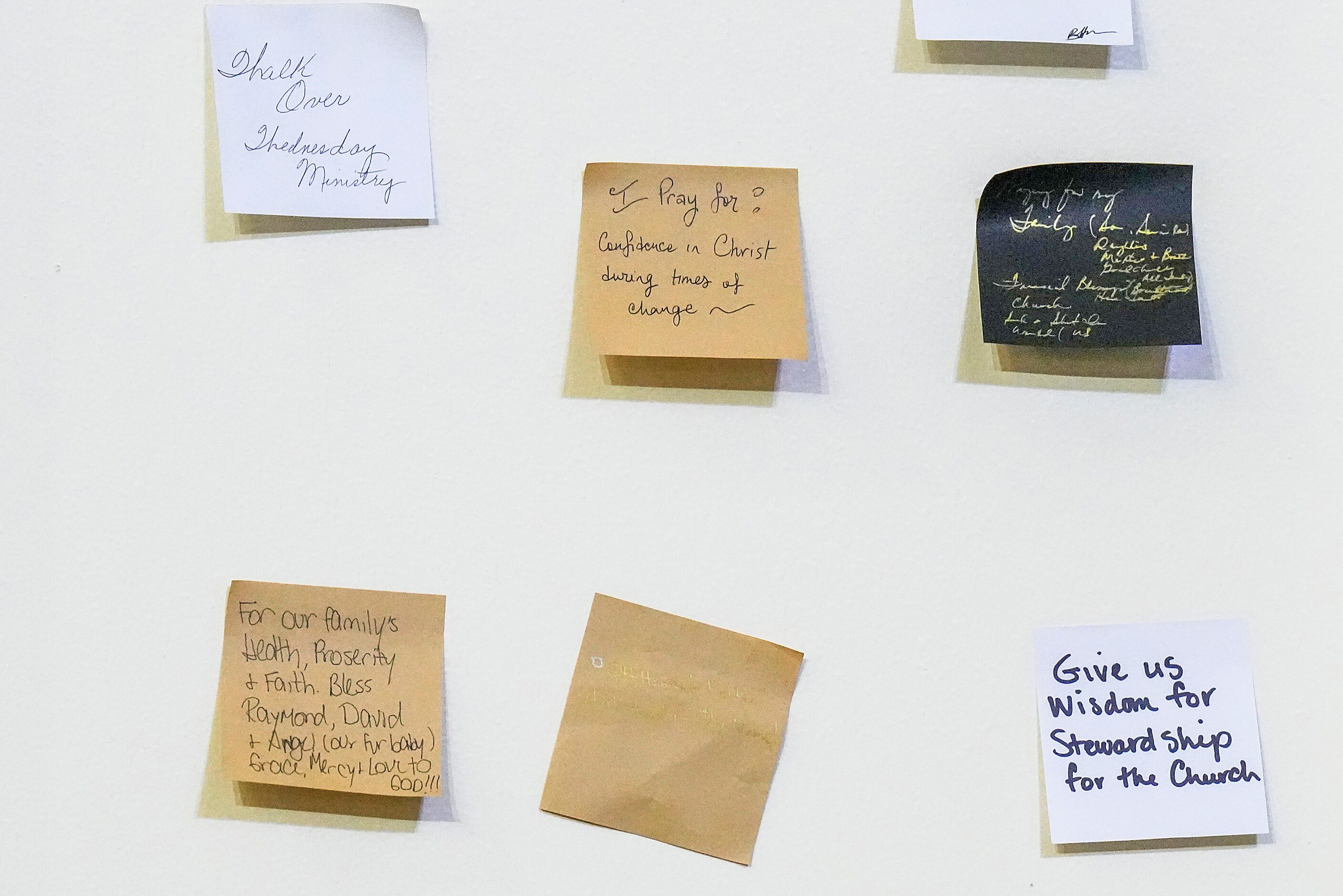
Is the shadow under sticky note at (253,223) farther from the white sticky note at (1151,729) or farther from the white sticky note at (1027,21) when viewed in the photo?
the white sticky note at (1151,729)

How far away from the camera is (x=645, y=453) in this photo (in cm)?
63

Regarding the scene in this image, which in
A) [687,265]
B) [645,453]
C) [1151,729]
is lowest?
[1151,729]

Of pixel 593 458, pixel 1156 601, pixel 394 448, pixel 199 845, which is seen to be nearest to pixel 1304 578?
pixel 1156 601

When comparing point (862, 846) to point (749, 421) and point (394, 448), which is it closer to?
point (749, 421)

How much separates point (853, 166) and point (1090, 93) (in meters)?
0.15

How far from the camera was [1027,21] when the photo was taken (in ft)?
2.01

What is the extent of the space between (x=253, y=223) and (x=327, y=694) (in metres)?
0.29

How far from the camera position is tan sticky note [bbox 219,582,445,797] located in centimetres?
63
